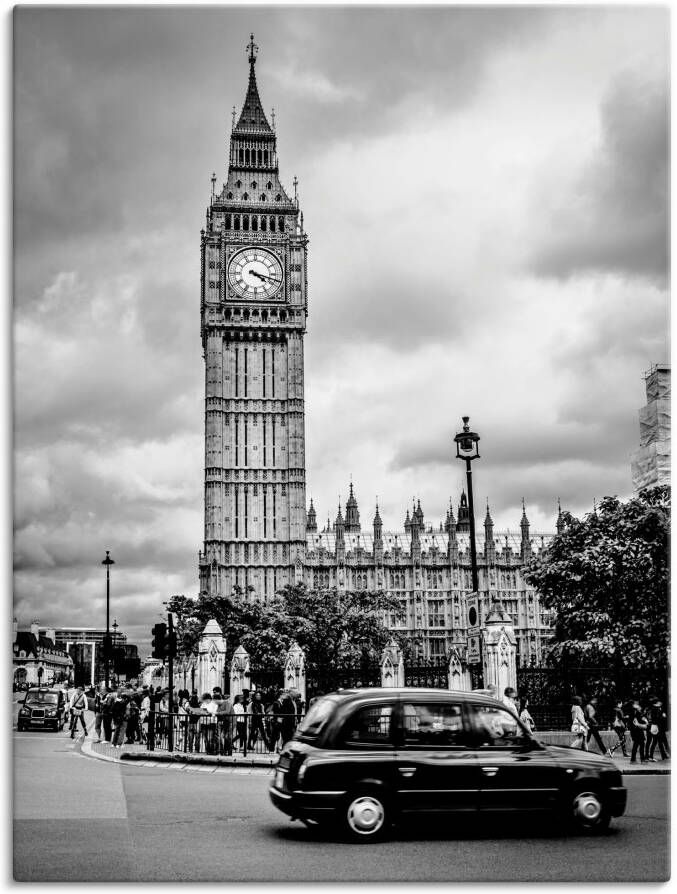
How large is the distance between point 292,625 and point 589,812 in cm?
4409

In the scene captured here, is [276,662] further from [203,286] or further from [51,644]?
[51,644]

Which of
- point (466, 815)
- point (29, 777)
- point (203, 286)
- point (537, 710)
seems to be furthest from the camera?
point (203, 286)

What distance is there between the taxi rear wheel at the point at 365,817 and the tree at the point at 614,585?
15.9 meters

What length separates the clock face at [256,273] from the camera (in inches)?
3494

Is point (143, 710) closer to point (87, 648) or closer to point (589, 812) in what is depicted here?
point (589, 812)

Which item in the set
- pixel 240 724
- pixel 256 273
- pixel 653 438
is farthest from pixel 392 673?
pixel 256 273

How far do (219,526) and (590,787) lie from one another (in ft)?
246

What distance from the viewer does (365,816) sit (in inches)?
380

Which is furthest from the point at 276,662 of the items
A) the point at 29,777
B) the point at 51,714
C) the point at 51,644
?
the point at 51,644

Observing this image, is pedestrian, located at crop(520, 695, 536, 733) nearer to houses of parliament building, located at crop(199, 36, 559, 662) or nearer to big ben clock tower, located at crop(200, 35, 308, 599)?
houses of parliament building, located at crop(199, 36, 559, 662)

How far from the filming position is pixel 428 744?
1014cm

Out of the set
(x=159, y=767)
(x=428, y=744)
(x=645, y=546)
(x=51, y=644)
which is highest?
(x=645, y=546)

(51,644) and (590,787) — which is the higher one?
(590,787)

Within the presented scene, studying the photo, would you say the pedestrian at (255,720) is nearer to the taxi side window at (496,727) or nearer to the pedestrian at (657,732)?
the pedestrian at (657,732)
